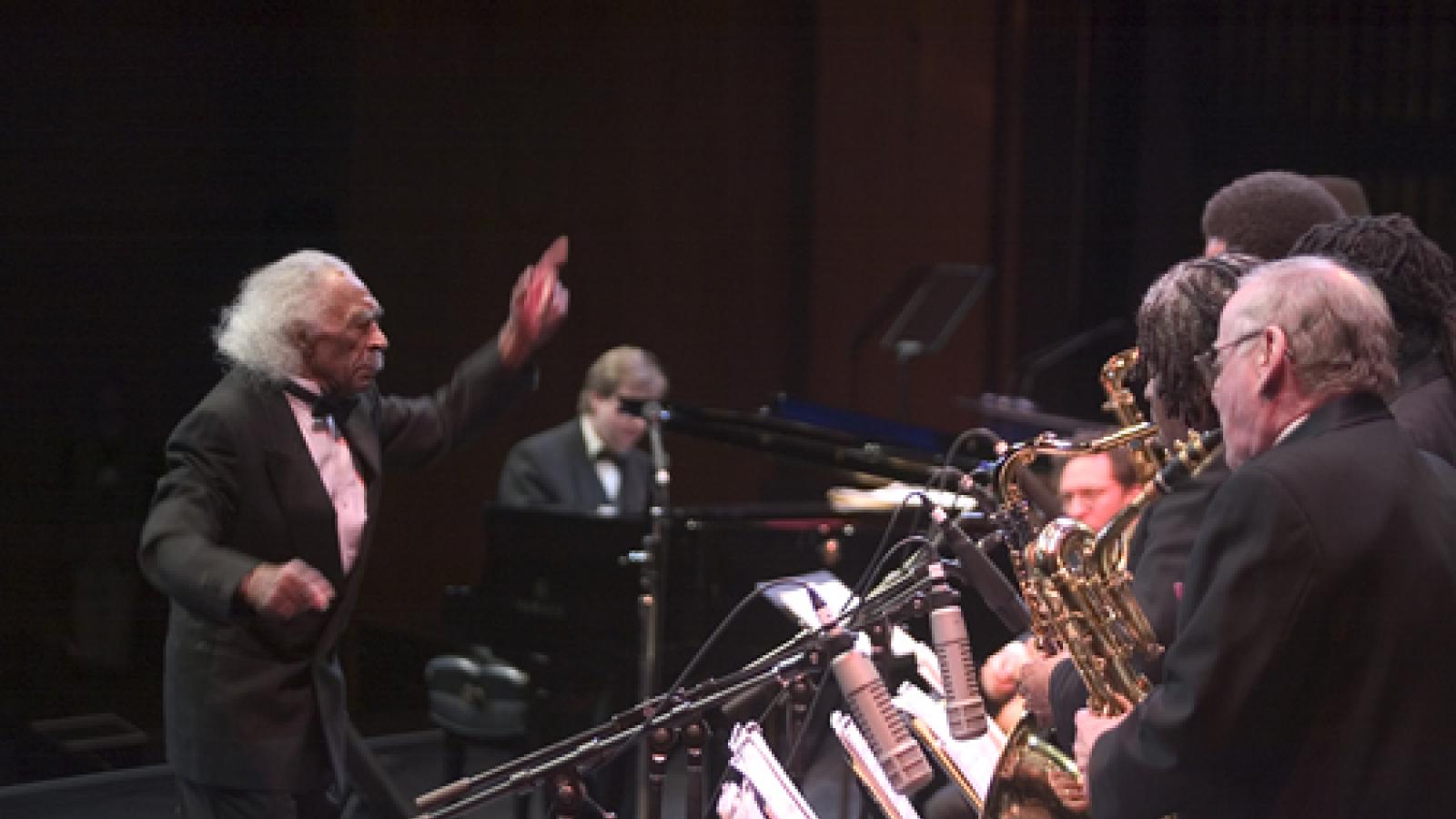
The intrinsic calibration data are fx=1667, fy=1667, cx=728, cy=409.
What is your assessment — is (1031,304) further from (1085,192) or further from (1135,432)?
(1135,432)

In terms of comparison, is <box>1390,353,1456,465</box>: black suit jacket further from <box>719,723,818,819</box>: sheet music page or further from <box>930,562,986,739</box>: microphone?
<box>719,723,818,819</box>: sheet music page

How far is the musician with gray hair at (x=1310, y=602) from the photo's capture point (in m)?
1.85

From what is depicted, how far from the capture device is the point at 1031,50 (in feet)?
25.2

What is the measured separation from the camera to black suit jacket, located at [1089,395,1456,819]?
184 cm

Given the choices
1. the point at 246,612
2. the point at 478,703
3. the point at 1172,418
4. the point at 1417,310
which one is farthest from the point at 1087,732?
the point at 478,703

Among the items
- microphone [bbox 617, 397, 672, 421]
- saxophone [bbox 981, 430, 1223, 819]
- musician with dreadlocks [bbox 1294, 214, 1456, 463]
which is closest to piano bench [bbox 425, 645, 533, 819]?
microphone [bbox 617, 397, 672, 421]

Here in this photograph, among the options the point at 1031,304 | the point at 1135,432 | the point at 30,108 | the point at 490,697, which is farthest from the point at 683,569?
the point at 1031,304

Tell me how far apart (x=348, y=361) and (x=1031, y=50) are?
515cm

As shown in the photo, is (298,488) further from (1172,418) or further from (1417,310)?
(1417,310)

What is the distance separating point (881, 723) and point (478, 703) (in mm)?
2347

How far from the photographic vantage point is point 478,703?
448 cm

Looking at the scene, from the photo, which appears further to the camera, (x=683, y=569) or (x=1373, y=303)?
(x=683, y=569)

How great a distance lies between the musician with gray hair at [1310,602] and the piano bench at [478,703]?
2.70 meters

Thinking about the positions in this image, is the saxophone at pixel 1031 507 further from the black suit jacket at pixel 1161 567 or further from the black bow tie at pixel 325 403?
the black bow tie at pixel 325 403
